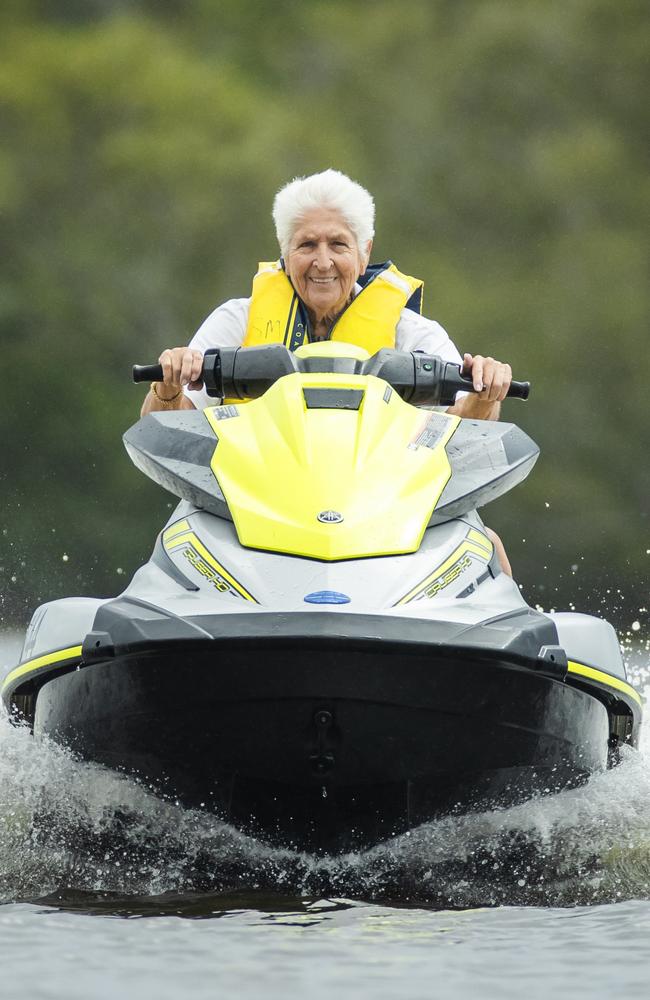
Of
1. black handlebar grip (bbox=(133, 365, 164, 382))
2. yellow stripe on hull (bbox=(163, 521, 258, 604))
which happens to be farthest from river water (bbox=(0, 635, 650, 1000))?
black handlebar grip (bbox=(133, 365, 164, 382))

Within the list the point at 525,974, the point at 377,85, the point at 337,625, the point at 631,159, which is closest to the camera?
the point at 525,974

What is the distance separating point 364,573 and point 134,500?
A: 17997 mm

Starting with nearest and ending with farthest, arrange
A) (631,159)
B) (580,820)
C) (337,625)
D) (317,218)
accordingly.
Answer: (337,625) < (580,820) < (317,218) < (631,159)

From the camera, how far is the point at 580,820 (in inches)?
131

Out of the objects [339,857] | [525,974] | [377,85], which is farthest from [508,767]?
[377,85]

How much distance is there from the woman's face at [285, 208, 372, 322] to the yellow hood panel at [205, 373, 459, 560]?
2.79 ft

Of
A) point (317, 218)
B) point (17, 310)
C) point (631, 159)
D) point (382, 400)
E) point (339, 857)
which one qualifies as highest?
point (631, 159)

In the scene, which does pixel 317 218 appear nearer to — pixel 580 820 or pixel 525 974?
pixel 580 820

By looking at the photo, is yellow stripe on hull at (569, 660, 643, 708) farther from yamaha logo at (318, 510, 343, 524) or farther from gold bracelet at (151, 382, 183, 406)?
gold bracelet at (151, 382, 183, 406)

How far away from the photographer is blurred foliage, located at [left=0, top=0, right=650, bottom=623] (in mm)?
22016

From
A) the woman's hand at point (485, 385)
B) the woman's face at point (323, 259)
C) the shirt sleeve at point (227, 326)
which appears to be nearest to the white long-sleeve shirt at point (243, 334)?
the shirt sleeve at point (227, 326)

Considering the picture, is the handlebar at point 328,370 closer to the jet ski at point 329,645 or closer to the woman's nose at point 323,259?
the jet ski at point 329,645

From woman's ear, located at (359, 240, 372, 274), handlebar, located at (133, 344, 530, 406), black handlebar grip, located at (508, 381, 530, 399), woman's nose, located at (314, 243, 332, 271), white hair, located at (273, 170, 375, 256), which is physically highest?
white hair, located at (273, 170, 375, 256)

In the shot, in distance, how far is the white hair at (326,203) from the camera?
13.9ft
